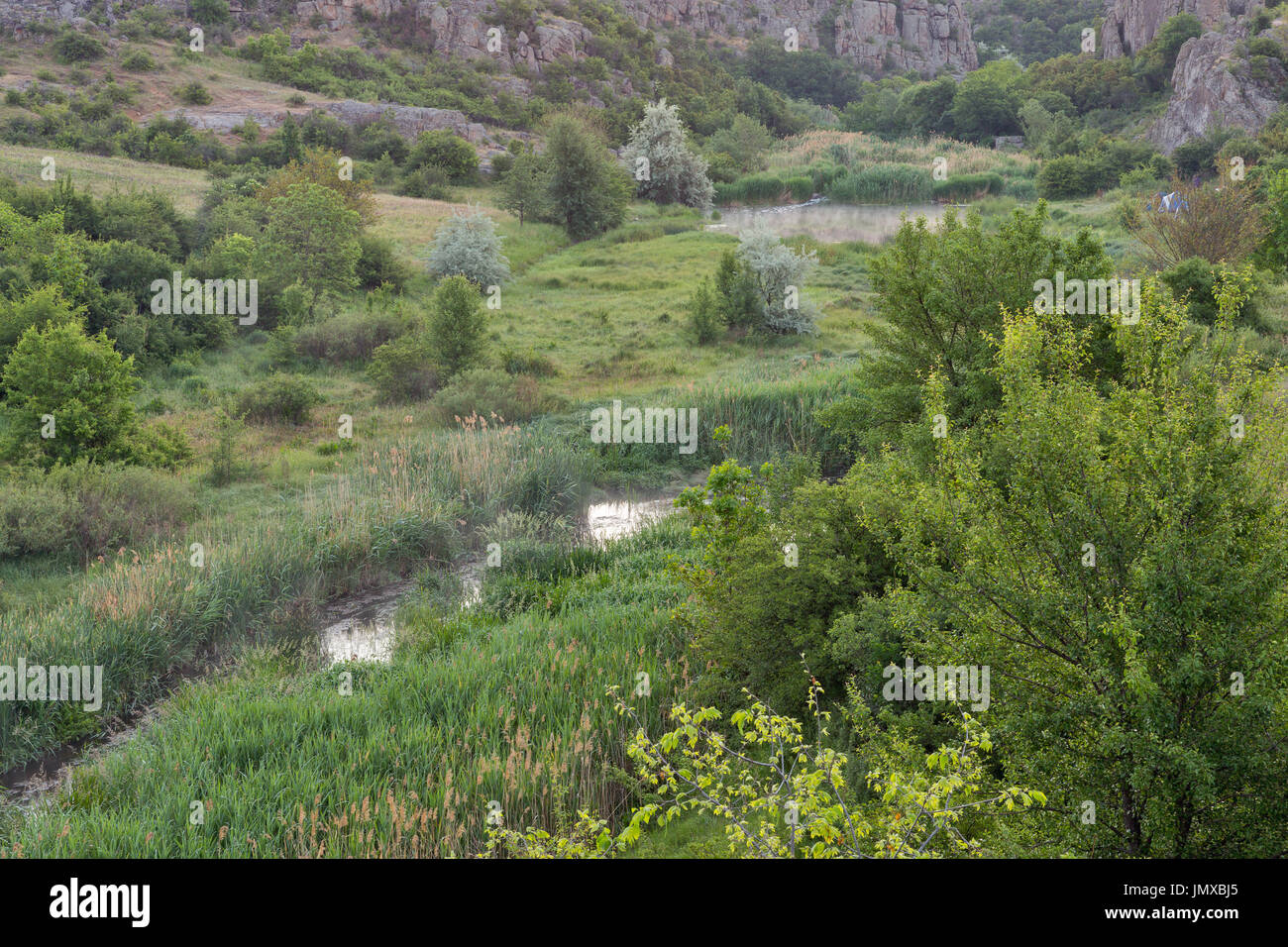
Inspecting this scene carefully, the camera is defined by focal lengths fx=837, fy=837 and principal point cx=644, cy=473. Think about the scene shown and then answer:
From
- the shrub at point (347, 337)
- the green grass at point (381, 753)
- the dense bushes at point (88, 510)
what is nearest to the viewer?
the green grass at point (381, 753)

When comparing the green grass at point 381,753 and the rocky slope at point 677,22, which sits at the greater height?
the rocky slope at point 677,22

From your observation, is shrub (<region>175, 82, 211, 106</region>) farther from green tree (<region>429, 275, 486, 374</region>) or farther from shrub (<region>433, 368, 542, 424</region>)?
shrub (<region>433, 368, 542, 424</region>)

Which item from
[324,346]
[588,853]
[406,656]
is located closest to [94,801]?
[406,656]

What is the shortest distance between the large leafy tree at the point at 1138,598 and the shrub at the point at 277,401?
48.8 feet

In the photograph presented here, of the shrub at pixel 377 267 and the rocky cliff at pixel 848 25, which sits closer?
the shrub at pixel 377 267

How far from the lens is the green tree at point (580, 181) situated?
→ 36062mm

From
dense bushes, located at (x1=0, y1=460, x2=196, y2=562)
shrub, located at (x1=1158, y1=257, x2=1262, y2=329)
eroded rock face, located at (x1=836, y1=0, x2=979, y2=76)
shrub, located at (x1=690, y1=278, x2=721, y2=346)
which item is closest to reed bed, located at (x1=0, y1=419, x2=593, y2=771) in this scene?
dense bushes, located at (x1=0, y1=460, x2=196, y2=562)

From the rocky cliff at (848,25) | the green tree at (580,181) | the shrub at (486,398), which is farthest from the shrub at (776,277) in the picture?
the rocky cliff at (848,25)

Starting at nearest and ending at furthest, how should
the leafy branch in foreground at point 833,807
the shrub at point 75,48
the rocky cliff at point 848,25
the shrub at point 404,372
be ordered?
the leafy branch in foreground at point 833,807 < the shrub at point 404,372 < the shrub at point 75,48 < the rocky cliff at point 848,25

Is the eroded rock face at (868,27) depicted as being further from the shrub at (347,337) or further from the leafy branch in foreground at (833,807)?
the leafy branch in foreground at (833,807)

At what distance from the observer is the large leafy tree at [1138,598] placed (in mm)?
3729

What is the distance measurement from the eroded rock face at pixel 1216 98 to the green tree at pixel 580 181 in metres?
32.4

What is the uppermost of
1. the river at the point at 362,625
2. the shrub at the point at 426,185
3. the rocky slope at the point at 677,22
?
the rocky slope at the point at 677,22

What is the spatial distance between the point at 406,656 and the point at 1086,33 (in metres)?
63.8
